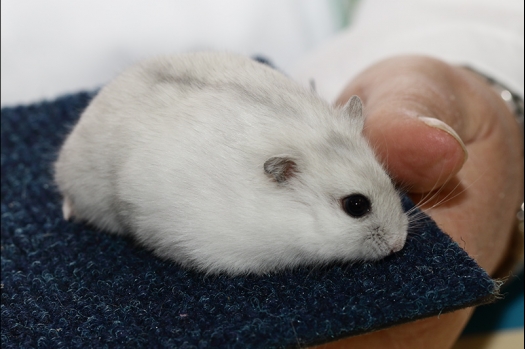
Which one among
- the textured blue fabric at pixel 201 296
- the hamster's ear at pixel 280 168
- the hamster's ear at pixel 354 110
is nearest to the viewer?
the textured blue fabric at pixel 201 296

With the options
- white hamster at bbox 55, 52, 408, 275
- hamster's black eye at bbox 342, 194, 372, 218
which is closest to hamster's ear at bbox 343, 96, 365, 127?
white hamster at bbox 55, 52, 408, 275

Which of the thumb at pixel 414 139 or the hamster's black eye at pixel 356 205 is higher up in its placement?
the thumb at pixel 414 139

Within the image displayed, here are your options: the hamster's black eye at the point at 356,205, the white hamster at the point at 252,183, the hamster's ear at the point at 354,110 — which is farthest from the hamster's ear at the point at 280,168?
the hamster's ear at the point at 354,110

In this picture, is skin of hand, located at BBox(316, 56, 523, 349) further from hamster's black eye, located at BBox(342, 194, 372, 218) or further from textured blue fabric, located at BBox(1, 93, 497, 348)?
hamster's black eye, located at BBox(342, 194, 372, 218)

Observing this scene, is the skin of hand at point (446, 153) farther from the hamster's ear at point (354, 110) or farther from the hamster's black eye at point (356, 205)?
the hamster's black eye at point (356, 205)

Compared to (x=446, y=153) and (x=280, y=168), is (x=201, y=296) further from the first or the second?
(x=446, y=153)

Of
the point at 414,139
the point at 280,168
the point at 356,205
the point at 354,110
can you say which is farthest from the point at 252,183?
the point at 414,139
